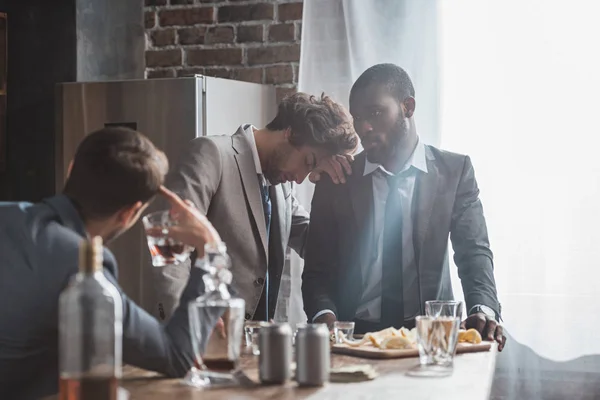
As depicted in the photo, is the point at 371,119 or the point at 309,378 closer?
the point at 309,378

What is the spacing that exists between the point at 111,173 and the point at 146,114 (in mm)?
2122

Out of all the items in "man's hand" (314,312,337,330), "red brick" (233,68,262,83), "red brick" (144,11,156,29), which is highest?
"red brick" (144,11,156,29)

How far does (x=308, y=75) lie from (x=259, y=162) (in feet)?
3.72

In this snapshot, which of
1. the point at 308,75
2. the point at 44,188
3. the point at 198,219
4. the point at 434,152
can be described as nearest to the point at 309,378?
the point at 198,219

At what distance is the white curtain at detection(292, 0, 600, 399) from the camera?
3633mm

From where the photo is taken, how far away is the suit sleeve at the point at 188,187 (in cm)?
264

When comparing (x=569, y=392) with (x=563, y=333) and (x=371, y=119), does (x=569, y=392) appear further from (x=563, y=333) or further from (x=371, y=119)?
(x=371, y=119)

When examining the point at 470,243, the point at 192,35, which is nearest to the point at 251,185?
the point at 470,243

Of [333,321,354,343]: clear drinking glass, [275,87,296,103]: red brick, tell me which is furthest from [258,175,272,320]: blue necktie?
[275,87,296,103]: red brick

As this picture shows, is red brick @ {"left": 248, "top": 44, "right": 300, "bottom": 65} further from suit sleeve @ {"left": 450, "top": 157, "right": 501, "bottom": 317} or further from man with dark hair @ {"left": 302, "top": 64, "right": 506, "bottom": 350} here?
suit sleeve @ {"left": 450, "top": 157, "right": 501, "bottom": 317}

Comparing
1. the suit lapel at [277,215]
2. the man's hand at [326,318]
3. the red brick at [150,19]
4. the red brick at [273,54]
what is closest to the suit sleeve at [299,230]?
the suit lapel at [277,215]

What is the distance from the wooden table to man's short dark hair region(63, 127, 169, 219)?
0.35m

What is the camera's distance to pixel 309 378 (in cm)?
172

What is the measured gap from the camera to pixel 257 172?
297 cm
